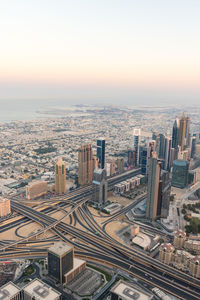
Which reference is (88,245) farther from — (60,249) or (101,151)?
(101,151)

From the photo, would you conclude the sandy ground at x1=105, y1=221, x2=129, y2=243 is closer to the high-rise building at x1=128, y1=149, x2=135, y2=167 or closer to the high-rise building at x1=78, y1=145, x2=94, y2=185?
the high-rise building at x1=78, y1=145, x2=94, y2=185

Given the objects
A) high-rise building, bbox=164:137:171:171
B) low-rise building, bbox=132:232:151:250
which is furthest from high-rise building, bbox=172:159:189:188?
low-rise building, bbox=132:232:151:250

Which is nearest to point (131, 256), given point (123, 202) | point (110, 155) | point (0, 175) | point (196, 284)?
point (196, 284)

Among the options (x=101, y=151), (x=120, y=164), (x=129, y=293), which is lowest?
(x=129, y=293)

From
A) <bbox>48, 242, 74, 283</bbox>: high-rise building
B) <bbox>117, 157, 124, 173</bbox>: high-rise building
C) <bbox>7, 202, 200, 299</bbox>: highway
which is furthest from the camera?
<bbox>117, 157, 124, 173</bbox>: high-rise building

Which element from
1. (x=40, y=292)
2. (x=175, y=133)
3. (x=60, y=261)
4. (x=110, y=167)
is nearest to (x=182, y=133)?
(x=175, y=133)

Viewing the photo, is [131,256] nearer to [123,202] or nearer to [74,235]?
[74,235]
